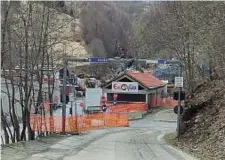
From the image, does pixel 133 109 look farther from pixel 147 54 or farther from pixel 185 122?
pixel 185 122

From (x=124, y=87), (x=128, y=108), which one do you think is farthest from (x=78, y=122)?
(x=124, y=87)

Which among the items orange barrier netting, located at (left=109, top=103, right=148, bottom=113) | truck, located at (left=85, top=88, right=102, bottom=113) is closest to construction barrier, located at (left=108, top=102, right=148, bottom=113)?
orange barrier netting, located at (left=109, top=103, right=148, bottom=113)

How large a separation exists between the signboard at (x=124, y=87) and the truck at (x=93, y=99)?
31.3ft

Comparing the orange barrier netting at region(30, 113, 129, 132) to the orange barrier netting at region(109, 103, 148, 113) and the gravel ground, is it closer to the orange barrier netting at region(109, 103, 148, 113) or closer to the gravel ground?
the gravel ground

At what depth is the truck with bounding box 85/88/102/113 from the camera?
52350mm

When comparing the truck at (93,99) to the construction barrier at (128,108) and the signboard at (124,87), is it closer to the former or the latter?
the construction barrier at (128,108)

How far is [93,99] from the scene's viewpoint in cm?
5341

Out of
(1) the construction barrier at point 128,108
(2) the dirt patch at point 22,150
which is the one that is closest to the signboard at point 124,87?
(1) the construction barrier at point 128,108

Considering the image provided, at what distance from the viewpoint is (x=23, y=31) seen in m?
26.2

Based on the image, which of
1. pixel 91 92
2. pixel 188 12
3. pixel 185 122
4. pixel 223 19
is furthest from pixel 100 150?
pixel 91 92

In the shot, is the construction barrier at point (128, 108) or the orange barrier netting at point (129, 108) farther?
the orange barrier netting at point (129, 108)

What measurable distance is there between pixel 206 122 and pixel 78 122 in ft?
47.7

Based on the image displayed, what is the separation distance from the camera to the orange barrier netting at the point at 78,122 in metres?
31.6

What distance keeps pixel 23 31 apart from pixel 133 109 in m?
35.7
